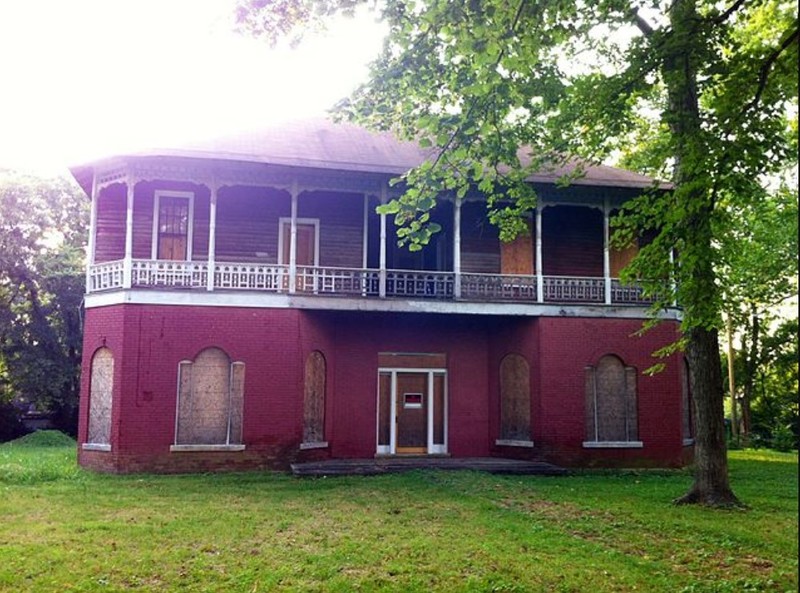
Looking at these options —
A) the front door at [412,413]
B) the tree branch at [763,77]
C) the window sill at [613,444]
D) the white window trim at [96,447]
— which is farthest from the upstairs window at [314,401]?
the tree branch at [763,77]

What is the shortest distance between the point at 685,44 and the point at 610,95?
114cm

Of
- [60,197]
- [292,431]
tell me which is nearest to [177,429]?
[292,431]

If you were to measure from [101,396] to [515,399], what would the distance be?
9987 millimetres

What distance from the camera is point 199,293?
16094mm

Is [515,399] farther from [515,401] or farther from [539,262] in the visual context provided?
[539,262]

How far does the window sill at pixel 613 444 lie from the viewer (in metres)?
17.6

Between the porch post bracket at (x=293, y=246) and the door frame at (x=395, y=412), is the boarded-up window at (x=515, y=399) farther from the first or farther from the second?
the porch post bracket at (x=293, y=246)

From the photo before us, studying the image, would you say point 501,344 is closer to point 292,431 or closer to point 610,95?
point 292,431

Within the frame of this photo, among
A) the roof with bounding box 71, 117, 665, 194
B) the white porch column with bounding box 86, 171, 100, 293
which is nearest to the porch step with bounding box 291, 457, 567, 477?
the white porch column with bounding box 86, 171, 100, 293

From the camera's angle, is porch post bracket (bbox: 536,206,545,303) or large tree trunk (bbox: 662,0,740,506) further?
porch post bracket (bbox: 536,206,545,303)

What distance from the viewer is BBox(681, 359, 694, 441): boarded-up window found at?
62.0 ft

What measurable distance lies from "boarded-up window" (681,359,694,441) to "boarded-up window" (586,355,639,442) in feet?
5.73

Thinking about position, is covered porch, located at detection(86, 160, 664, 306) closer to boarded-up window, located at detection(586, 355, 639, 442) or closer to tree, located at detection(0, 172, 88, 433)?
boarded-up window, located at detection(586, 355, 639, 442)

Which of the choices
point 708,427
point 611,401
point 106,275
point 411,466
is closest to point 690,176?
point 708,427
